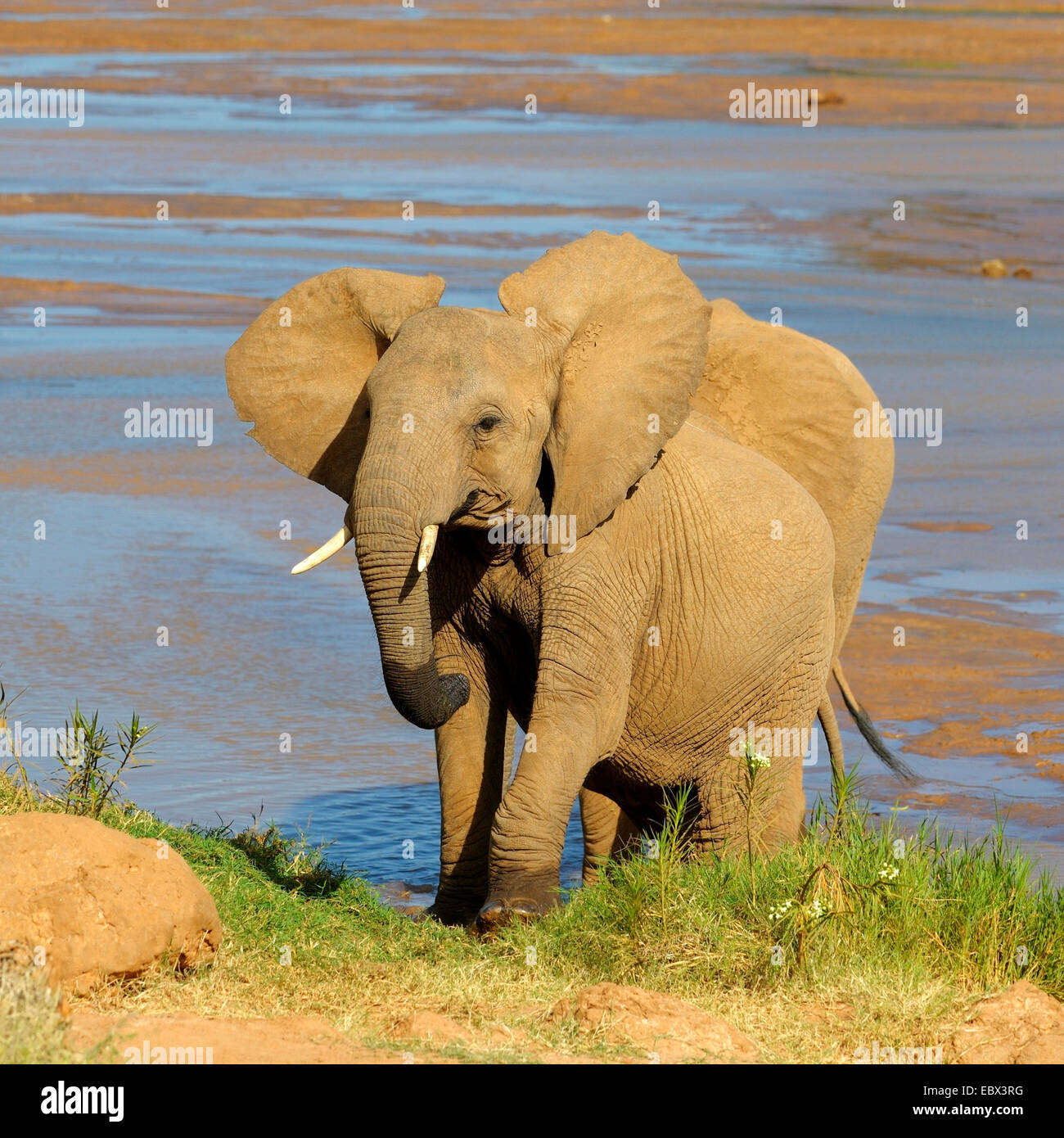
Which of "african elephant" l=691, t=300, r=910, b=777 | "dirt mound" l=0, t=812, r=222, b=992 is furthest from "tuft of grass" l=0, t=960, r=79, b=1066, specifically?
"african elephant" l=691, t=300, r=910, b=777

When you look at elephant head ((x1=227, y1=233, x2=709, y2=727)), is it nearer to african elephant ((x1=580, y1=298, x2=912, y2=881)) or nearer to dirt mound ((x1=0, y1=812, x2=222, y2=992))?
dirt mound ((x1=0, y1=812, x2=222, y2=992))

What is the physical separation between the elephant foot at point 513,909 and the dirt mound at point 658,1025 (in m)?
0.90

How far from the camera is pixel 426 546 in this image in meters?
5.65

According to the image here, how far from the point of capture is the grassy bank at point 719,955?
18.4 feet

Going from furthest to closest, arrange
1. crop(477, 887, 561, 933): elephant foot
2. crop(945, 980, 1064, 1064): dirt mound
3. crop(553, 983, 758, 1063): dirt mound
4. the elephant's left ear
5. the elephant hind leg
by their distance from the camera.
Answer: the elephant hind leg, crop(477, 887, 561, 933): elephant foot, the elephant's left ear, crop(945, 980, 1064, 1064): dirt mound, crop(553, 983, 758, 1063): dirt mound

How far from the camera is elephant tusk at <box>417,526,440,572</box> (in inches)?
222

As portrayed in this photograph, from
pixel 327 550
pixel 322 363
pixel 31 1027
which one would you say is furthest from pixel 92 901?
pixel 322 363

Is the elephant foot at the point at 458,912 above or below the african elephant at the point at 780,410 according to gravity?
below

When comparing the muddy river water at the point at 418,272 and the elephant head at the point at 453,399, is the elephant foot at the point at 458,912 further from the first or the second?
the elephant head at the point at 453,399

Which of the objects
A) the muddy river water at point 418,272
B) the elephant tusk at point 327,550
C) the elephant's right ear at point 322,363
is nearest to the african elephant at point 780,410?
the muddy river water at point 418,272

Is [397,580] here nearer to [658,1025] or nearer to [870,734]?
[658,1025]
